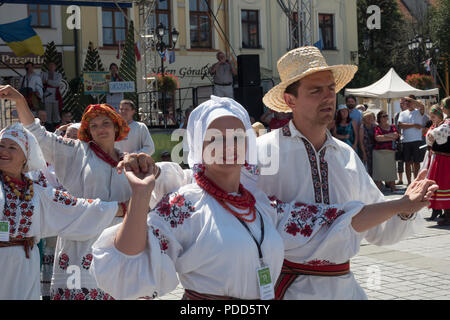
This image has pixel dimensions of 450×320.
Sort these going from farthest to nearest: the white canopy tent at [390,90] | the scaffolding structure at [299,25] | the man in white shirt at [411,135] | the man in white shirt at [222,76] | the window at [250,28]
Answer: the window at [250,28]
the white canopy tent at [390,90]
the scaffolding structure at [299,25]
the man in white shirt at [222,76]
the man in white shirt at [411,135]

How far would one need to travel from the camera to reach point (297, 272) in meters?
2.93

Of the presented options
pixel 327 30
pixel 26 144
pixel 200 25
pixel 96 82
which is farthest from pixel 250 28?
pixel 26 144

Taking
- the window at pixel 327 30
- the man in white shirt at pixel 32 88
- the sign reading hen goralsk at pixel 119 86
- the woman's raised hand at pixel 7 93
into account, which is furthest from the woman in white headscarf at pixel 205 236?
the window at pixel 327 30

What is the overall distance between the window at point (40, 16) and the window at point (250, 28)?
342 inches

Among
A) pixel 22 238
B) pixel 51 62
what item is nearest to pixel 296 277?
pixel 22 238

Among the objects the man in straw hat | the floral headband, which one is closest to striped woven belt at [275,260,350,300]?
the man in straw hat

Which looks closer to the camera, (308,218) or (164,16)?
(308,218)

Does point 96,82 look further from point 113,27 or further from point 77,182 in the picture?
point 77,182

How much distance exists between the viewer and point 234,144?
96.9 inches

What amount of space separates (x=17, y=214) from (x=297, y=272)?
186 cm

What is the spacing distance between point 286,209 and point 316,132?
1.61 feet

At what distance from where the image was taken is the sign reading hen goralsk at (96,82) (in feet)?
54.3

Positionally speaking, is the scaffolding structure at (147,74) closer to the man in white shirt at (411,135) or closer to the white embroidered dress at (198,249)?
the man in white shirt at (411,135)

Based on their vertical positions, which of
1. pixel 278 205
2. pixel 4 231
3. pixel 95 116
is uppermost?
pixel 95 116
